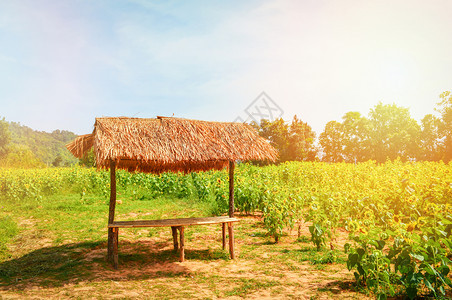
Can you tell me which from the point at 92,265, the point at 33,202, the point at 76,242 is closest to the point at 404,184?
the point at 92,265

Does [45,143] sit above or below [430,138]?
above

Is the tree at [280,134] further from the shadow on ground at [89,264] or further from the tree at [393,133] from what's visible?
the shadow on ground at [89,264]

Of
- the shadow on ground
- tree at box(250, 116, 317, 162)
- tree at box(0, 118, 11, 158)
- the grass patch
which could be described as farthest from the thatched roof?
tree at box(0, 118, 11, 158)

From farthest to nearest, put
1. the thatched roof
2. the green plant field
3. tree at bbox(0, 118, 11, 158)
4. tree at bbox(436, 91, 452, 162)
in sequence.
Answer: tree at bbox(0, 118, 11, 158)
tree at bbox(436, 91, 452, 162)
the thatched roof
the green plant field

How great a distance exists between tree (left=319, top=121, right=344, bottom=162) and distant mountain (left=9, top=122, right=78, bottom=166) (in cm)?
4262

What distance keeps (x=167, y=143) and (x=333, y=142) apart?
1036 inches

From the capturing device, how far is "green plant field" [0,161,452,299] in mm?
4297

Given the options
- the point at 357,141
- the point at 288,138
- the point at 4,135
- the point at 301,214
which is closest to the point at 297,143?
the point at 288,138

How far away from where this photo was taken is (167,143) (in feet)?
21.5

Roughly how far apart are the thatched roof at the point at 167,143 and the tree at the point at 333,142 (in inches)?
958

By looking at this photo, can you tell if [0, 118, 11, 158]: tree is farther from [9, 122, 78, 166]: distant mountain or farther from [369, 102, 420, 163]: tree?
[369, 102, 420, 163]: tree

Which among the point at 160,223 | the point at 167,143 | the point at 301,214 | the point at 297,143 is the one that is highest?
the point at 297,143

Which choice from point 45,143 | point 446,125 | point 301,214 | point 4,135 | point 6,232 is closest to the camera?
point 301,214

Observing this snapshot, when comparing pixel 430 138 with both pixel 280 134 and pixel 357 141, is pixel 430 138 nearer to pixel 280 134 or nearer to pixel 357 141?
pixel 357 141
